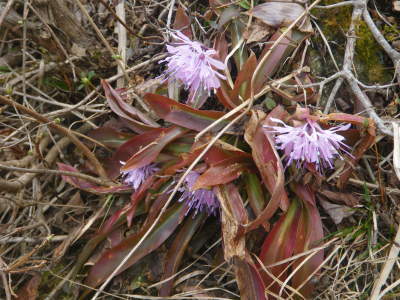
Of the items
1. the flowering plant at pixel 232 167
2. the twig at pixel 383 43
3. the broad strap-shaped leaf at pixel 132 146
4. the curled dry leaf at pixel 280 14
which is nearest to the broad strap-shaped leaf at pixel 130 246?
the flowering plant at pixel 232 167

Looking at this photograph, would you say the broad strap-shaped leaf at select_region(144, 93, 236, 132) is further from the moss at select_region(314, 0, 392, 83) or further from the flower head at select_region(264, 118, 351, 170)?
the moss at select_region(314, 0, 392, 83)

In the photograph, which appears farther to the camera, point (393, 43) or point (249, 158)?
point (393, 43)

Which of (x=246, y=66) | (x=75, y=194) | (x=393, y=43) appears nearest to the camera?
(x=246, y=66)

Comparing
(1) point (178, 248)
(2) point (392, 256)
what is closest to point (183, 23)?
(1) point (178, 248)

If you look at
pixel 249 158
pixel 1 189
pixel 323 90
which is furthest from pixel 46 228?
pixel 323 90

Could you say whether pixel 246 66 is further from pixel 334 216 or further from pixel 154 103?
pixel 334 216

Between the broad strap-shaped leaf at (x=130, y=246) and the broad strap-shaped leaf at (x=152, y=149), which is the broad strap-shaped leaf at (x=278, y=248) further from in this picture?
the broad strap-shaped leaf at (x=152, y=149)

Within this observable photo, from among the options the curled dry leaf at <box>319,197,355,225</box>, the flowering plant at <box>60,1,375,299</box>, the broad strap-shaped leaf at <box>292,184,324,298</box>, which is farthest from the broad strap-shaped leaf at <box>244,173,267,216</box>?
the curled dry leaf at <box>319,197,355,225</box>
